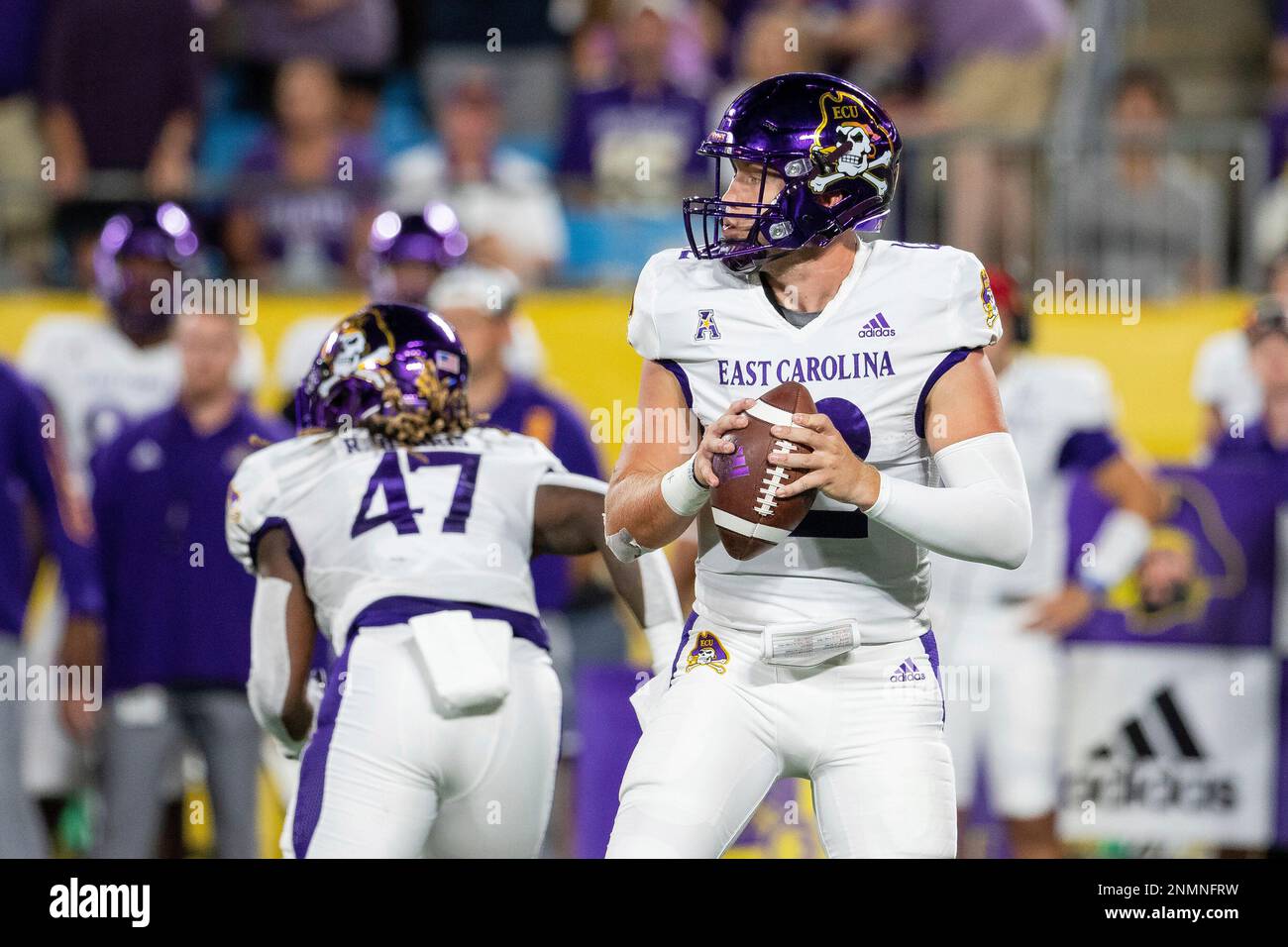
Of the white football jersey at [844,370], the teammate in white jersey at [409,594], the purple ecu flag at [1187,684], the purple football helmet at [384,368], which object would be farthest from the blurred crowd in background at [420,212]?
the white football jersey at [844,370]

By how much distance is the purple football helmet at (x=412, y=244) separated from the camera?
6.98 m

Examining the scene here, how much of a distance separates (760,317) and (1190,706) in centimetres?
447

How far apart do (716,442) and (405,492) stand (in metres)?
0.98

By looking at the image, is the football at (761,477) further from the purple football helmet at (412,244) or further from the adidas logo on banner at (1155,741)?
the adidas logo on banner at (1155,741)

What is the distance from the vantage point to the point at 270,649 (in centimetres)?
452

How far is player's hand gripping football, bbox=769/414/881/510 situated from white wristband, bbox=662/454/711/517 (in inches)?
7.1

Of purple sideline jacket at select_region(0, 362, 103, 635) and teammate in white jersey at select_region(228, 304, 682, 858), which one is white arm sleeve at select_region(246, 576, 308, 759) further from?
purple sideline jacket at select_region(0, 362, 103, 635)

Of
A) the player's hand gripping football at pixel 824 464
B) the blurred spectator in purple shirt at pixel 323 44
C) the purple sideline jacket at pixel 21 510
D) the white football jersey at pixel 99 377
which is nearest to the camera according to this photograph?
the player's hand gripping football at pixel 824 464

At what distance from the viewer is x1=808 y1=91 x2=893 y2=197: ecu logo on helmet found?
401 centimetres

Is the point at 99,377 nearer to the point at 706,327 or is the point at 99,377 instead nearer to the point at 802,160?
the point at 706,327

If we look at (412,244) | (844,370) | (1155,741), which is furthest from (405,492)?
(1155,741)

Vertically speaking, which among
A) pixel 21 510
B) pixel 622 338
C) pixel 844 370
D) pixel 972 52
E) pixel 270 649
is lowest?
pixel 21 510

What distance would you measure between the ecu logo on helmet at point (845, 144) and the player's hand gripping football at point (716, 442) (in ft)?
1.68
